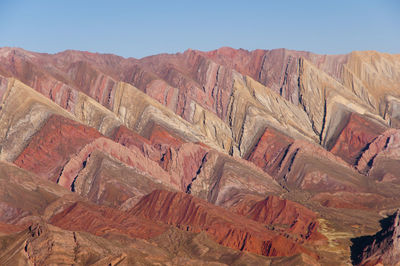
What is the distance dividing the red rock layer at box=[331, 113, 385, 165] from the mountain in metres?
0.30

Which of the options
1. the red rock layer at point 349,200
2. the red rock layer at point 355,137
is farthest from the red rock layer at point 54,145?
the red rock layer at point 355,137

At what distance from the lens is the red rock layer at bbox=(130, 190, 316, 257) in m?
80.1

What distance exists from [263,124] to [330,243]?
6441 centimetres

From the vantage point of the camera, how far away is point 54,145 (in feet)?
389

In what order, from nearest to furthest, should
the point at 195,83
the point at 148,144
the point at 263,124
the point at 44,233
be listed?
the point at 44,233
the point at 148,144
the point at 263,124
the point at 195,83

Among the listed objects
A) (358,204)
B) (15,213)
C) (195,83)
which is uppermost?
(195,83)

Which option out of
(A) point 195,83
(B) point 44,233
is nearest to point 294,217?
(B) point 44,233

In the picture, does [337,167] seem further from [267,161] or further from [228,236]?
[228,236]

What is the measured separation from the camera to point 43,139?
392ft

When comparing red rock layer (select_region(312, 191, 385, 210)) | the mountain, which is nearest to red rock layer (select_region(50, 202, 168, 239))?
the mountain

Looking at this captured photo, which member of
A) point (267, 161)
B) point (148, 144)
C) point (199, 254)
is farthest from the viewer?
point (267, 161)

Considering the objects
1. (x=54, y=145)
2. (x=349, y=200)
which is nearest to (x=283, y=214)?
(x=349, y=200)

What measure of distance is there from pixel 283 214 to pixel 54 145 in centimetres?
3953

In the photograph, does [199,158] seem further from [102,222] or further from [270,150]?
[102,222]
